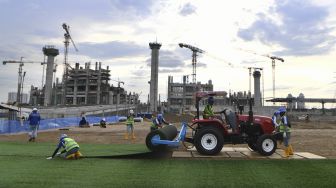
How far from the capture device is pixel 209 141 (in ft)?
47.7

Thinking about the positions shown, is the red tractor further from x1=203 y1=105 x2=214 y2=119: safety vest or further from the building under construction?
the building under construction

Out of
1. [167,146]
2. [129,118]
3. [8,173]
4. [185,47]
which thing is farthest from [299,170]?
[185,47]

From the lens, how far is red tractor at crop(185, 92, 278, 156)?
570 inches

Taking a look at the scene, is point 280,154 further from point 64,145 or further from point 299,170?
point 64,145

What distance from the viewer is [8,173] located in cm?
1005

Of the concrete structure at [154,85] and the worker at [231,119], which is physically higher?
the concrete structure at [154,85]

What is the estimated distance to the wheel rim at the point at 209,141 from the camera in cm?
1448

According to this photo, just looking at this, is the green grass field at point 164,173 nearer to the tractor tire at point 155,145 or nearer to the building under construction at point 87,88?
the tractor tire at point 155,145

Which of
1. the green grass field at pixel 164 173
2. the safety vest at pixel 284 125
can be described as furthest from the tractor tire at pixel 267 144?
the green grass field at pixel 164 173

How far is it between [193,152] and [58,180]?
7218 millimetres

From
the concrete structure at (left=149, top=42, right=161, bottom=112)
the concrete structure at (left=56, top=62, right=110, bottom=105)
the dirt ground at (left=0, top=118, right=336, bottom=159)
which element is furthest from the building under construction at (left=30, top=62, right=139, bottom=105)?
the dirt ground at (left=0, top=118, right=336, bottom=159)

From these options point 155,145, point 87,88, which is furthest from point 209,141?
point 87,88

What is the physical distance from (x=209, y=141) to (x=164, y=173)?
14.9ft

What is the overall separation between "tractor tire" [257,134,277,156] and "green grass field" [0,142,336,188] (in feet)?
5.11
